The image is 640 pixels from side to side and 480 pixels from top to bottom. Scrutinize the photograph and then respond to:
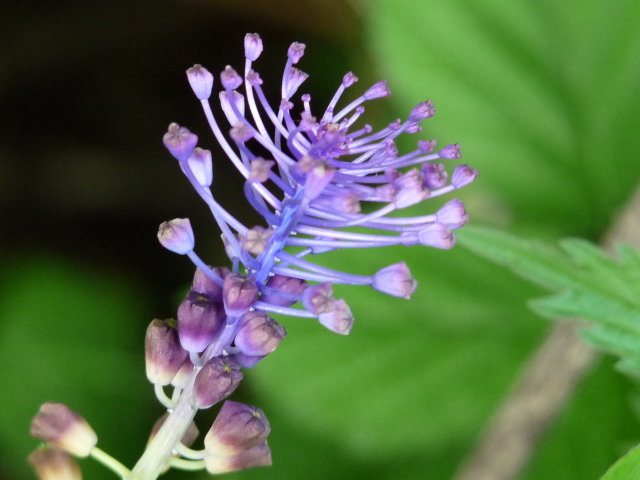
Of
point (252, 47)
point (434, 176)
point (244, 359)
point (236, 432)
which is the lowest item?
point (236, 432)

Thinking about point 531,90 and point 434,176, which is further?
point 531,90

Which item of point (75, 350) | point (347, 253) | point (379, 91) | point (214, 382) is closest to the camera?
point (214, 382)

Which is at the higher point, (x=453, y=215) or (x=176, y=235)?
(x=453, y=215)

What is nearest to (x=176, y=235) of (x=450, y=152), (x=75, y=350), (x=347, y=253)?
(x=450, y=152)

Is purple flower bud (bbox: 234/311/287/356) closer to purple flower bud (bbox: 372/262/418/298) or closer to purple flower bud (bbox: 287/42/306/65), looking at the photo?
purple flower bud (bbox: 372/262/418/298)

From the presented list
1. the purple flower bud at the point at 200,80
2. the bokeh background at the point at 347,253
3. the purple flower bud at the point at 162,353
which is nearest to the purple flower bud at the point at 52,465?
the purple flower bud at the point at 162,353

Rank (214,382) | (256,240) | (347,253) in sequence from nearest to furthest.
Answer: (256,240)
(214,382)
(347,253)

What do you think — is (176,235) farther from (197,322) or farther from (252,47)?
(252,47)
